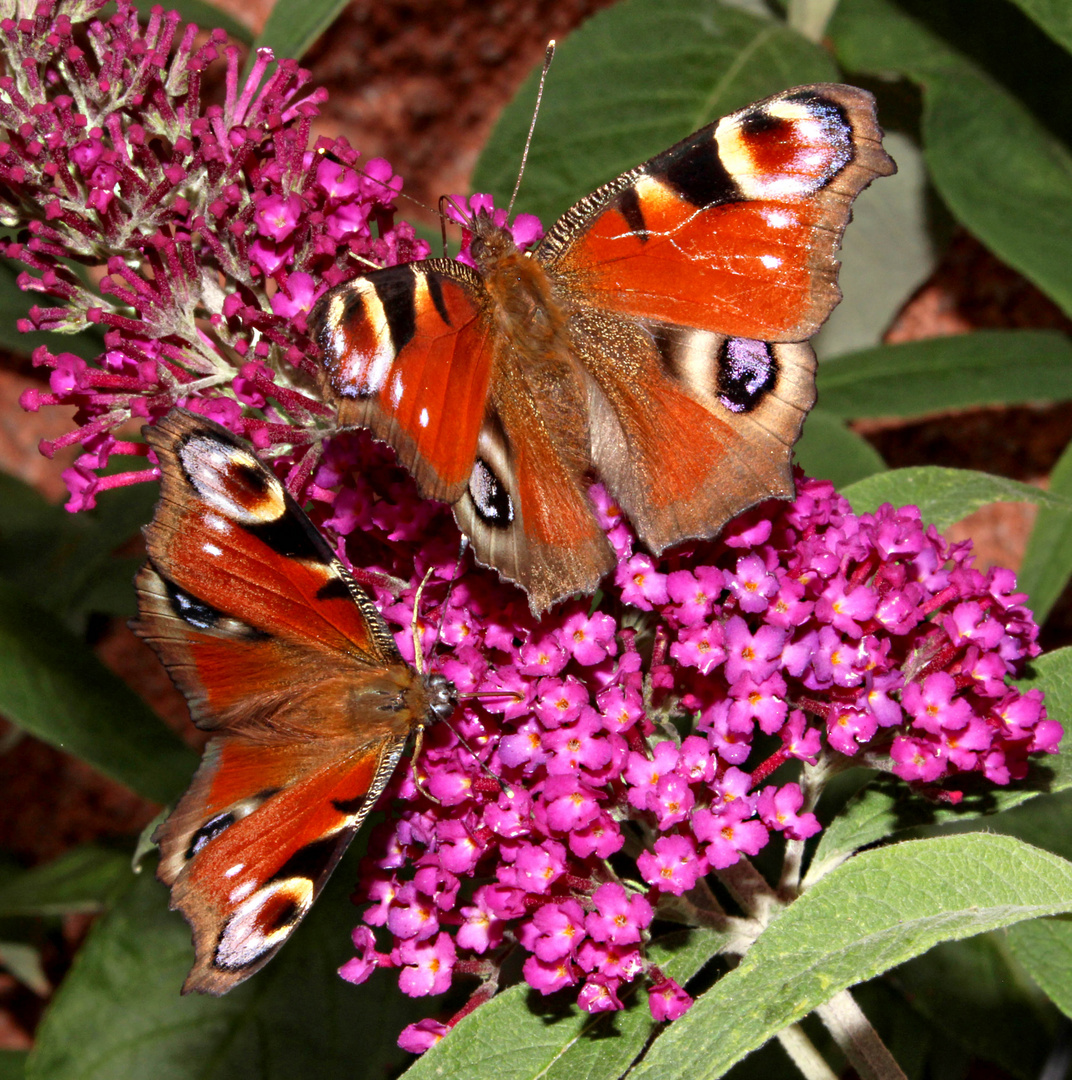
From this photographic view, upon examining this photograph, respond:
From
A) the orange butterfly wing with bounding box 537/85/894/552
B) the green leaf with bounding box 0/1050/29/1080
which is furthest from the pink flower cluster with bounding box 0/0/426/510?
the green leaf with bounding box 0/1050/29/1080

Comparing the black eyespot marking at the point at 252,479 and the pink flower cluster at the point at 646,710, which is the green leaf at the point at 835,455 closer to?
the pink flower cluster at the point at 646,710

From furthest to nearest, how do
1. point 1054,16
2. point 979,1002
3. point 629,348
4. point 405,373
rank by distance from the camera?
point 979,1002
point 1054,16
point 629,348
point 405,373

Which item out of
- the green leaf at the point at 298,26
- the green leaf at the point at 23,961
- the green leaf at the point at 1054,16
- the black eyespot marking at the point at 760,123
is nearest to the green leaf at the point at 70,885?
the green leaf at the point at 23,961

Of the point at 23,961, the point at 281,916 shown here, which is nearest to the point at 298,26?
the point at 281,916

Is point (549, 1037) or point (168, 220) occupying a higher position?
point (168, 220)

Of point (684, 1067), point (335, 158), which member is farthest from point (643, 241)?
point (684, 1067)

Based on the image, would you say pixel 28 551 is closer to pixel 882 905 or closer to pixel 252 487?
pixel 252 487

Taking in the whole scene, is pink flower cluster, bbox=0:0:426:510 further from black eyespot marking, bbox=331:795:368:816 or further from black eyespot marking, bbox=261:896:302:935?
black eyespot marking, bbox=261:896:302:935

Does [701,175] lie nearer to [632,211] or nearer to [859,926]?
[632,211]
